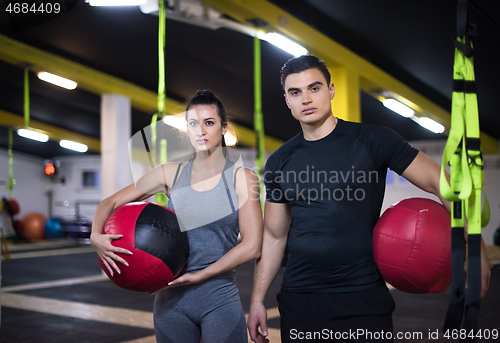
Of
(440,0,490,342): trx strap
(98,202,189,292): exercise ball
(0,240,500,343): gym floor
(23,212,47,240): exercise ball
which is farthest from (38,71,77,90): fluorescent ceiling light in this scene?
(23,212,47,240): exercise ball

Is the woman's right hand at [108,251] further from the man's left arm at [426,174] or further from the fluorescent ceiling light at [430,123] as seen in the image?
the fluorescent ceiling light at [430,123]

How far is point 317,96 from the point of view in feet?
4.93

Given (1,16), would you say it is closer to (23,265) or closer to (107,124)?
(107,124)

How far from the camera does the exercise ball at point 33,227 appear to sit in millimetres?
13484

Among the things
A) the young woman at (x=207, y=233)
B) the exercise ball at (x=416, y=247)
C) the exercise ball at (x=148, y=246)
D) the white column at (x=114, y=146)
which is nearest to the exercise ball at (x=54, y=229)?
the white column at (x=114, y=146)

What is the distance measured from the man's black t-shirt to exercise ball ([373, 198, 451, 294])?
0.07 m

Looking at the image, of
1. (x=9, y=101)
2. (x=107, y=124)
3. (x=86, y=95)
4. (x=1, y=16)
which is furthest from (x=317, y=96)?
(x=9, y=101)

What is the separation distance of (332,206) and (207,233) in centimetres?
47

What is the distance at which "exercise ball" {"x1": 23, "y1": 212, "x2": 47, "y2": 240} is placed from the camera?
1348cm

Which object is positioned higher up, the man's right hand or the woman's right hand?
the woman's right hand

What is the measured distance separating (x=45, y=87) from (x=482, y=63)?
7575 mm

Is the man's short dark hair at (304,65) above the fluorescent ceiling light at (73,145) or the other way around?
the other way around

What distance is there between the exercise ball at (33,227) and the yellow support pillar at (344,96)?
11203 millimetres

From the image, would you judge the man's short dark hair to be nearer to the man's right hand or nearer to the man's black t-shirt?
the man's black t-shirt
